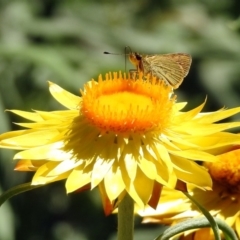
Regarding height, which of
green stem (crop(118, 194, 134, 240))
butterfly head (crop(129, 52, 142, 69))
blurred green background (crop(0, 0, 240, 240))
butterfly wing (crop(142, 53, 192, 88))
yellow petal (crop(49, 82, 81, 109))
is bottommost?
blurred green background (crop(0, 0, 240, 240))

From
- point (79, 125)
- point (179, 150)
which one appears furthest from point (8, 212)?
point (179, 150)

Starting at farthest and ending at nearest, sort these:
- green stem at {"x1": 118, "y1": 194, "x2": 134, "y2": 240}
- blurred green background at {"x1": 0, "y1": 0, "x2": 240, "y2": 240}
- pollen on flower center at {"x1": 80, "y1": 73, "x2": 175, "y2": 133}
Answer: blurred green background at {"x1": 0, "y1": 0, "x2": 240, "y2": 240}
pollen on flower center at {"x1": 80, "y1": 73, "x2": 175, "y2": 133}
green stem at {"x1": 118, "y1": 194, "x2": 134, "y2": 240}

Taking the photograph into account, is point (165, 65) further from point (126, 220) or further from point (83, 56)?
point (83, 56)

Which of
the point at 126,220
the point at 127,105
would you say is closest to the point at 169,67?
the point at 127,105

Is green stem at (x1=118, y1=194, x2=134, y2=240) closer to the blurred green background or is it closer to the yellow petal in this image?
the yellow petal

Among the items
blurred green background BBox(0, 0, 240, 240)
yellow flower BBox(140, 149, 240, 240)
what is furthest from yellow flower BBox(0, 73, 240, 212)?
blurred green background BBox(0, 0, 240, 240)

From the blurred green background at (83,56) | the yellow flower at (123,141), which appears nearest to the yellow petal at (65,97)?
the yellow flower at (123,141)
